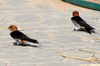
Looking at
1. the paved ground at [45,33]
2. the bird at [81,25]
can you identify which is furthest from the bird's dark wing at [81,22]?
the paved ground at [45,33]

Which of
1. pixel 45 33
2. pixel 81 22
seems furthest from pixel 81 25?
pixel 45 33

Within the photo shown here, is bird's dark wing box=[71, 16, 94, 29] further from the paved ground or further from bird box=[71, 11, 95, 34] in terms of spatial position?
the paved ground

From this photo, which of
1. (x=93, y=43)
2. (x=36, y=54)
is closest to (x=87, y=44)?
(x=93, y=43)

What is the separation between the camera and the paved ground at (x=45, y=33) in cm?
1103

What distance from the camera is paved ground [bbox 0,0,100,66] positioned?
11027 millimetres

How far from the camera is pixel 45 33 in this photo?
1430cm

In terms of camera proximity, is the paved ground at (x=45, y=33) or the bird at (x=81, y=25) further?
the bird at (x=81, y=25)

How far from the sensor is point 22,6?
1942cm

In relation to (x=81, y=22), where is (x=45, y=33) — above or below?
below

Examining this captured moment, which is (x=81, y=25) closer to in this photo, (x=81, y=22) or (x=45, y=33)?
(x=81, y=22)

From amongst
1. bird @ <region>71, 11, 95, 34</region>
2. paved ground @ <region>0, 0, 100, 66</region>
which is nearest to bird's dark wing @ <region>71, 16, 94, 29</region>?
bird @ <region>71, 11, 95, 34</region>

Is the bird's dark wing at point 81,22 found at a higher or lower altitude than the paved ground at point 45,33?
higher

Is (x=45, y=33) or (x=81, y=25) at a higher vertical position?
(x=81, y=25)

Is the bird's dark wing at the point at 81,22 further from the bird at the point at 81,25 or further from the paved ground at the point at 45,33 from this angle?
the paved ground at the point at 45,33
